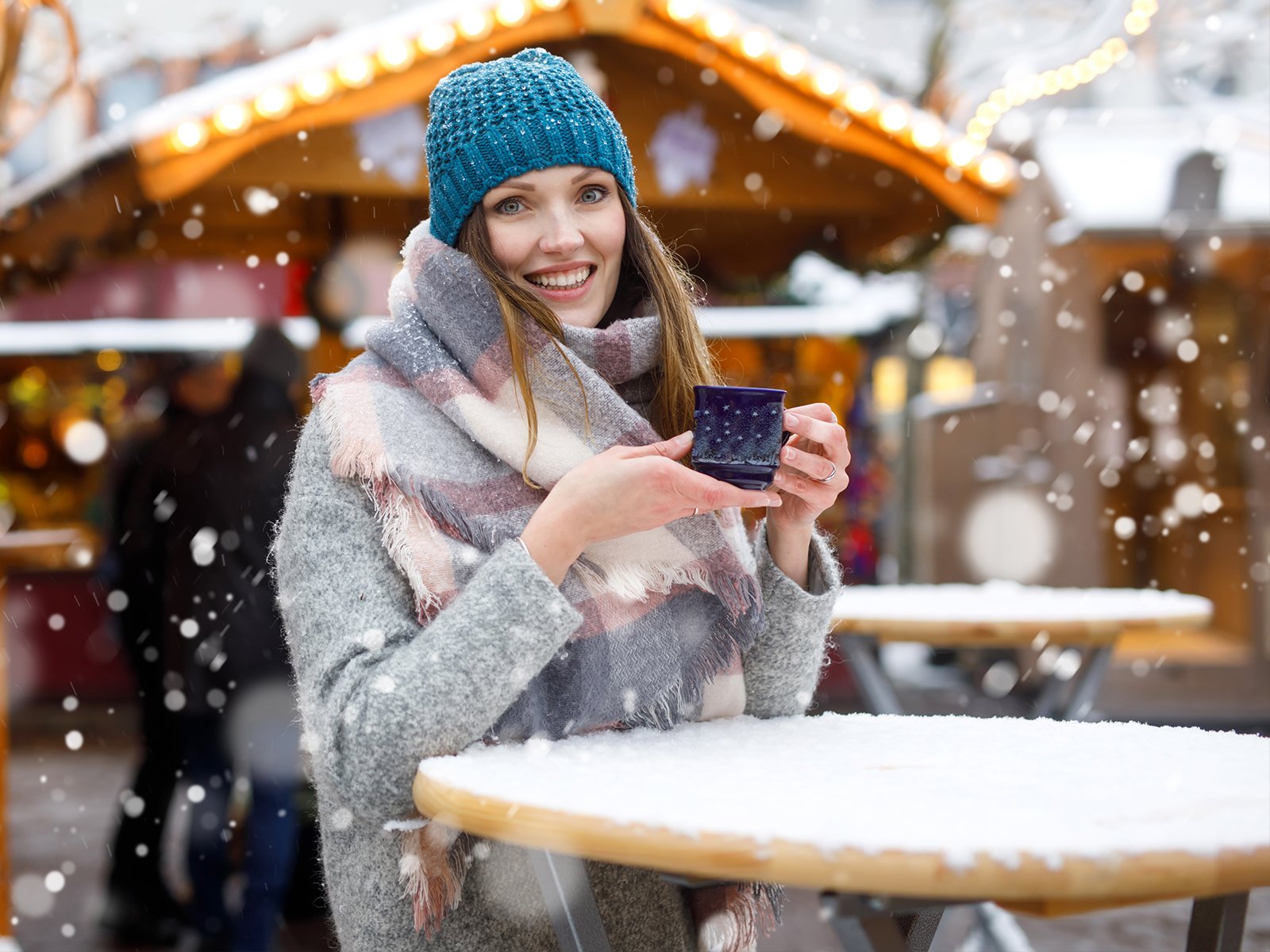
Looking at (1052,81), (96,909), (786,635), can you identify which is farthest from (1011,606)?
(1052,81)

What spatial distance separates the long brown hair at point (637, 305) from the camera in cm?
157

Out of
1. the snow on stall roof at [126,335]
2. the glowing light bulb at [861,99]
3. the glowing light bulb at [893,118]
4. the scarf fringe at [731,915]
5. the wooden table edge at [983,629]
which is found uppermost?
the glowing light bulb at [861,99]

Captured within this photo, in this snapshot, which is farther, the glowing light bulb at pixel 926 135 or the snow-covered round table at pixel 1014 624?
the glowing light bulb at pixel 926 135

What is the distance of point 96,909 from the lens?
4227mm

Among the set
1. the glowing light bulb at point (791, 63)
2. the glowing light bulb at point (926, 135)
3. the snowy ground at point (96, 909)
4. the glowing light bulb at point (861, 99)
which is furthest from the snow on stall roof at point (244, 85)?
the snowy ground at point (96, 909)

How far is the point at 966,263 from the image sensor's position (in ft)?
48.6

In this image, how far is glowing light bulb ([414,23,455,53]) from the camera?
4973 millimetres

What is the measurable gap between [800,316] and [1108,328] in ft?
7.41

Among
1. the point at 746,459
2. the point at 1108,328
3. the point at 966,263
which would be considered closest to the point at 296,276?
the point at 1108,328

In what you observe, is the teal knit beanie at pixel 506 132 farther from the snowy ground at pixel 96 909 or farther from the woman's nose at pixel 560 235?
the snowy ground at pixel 96 909

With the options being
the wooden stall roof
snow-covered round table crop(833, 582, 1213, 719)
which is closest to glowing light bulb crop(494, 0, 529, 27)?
the wooden stall roof

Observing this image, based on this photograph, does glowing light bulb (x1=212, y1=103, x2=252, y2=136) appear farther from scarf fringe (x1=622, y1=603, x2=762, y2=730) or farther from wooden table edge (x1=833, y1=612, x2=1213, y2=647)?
scarf fringe (x1=622, y1=603, x2=762, y2=730)

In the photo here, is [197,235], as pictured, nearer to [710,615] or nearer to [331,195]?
[331,195]

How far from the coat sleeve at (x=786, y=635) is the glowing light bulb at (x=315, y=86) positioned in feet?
12.7
